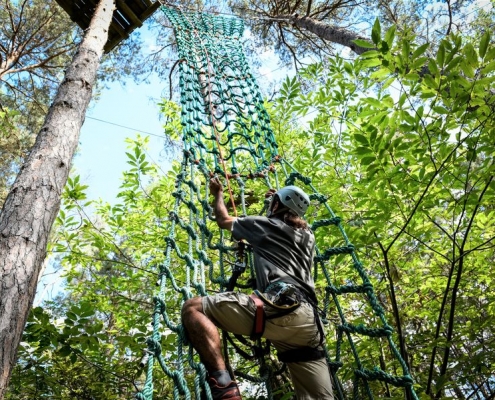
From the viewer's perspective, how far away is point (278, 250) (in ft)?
6.16

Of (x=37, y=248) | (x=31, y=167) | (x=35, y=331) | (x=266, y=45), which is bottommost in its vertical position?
(x=35, y=331)

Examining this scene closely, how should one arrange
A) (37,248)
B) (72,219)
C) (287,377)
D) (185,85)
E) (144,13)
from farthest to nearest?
(144,13) → (185,85) → (72,219) → (287,377) → (37,248)

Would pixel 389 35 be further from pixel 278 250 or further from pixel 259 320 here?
pixel 259 320

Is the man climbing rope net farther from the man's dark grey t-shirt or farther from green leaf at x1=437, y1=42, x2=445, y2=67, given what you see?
green leaf at x1=437, y1=42, x2=445, y2=67

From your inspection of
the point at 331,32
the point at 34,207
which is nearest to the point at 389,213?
the point at 34,207

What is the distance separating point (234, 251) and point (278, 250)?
818mm

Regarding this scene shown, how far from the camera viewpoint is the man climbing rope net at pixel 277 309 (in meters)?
1.48

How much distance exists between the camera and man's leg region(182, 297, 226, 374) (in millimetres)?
1427

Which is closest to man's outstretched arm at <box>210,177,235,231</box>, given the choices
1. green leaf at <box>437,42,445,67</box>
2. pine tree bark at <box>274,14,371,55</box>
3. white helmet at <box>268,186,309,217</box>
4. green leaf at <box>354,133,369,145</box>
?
white helmet at <box>268,186,309,217</box>

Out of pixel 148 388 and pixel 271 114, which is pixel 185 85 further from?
pixel 148 388

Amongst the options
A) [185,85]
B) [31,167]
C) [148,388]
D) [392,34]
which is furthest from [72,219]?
[392,34]

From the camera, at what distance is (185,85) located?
348 cm

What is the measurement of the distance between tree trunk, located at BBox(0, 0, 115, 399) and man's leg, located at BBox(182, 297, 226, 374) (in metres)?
0.67

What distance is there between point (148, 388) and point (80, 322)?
1.12 m
